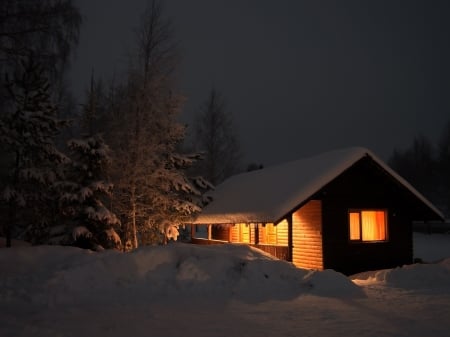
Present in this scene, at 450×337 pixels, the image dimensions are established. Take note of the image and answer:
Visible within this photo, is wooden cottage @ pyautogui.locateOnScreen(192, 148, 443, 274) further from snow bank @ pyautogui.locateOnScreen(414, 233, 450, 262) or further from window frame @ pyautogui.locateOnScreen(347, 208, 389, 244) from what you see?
snow bank @ pyautogui.locateOnScreen(414, 233, 450, 262)

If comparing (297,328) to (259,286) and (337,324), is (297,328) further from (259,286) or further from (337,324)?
(259,286)

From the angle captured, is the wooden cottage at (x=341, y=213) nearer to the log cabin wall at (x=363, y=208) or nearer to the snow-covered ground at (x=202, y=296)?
the log cabin wall at (x=363, y=208)

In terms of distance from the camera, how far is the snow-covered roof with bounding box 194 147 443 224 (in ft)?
56.9

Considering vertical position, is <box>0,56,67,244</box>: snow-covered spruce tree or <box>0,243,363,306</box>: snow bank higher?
<box>0,56,67,244</box>: snow-covered spruce tree

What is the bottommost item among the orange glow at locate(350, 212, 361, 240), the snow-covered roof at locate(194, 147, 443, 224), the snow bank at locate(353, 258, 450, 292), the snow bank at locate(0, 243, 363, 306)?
the snow bank at locate(353, 258, 450, 292)

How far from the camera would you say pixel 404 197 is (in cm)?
2042

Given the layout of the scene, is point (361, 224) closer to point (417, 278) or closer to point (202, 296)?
point (417, 278)

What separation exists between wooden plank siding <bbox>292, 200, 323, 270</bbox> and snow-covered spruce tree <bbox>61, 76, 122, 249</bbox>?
305 inches

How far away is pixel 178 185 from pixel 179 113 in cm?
361

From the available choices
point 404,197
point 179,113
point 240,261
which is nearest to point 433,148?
point 404,197

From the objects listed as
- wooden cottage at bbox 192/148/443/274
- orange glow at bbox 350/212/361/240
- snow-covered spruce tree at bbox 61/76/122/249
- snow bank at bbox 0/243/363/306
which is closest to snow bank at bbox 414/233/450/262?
wooden cottage at bbox 192/148/443/274

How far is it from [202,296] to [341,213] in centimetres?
901

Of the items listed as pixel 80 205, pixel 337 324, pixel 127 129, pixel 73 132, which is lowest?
pixel 337 324

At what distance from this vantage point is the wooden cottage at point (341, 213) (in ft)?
59.2
